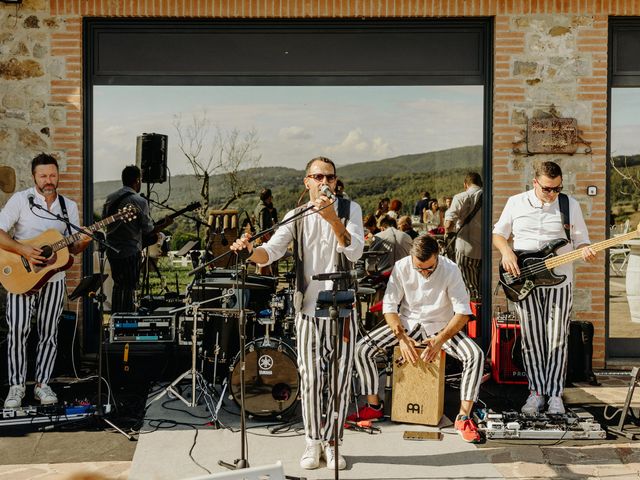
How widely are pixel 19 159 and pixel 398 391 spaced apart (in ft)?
13.1

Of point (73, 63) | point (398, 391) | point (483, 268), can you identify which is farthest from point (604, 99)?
point (73, 63)

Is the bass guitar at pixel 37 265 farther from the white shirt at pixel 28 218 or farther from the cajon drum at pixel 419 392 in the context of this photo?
the cajon drum at pixel 419 392

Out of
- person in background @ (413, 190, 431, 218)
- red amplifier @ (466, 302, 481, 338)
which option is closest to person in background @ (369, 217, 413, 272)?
person in background @ (413, 190, 431, 218)

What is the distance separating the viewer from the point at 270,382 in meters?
6.44

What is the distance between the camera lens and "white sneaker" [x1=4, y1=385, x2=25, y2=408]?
6676 mm

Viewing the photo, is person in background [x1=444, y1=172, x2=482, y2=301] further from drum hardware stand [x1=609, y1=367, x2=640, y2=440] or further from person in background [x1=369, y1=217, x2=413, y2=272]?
drum hardware stand [x1=609, y1=367, x2=640, y2=440]

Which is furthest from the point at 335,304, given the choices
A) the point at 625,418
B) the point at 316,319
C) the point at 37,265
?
the point at 37,265

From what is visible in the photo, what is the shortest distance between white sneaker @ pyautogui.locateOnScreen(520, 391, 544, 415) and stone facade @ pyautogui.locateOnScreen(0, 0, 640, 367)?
1575 millimetres

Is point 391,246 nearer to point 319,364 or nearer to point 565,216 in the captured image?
point 565,216

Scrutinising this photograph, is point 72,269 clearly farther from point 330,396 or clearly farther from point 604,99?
point 604,99

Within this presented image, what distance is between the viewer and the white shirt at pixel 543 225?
6605 mm

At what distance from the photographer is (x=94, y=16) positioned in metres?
7.93

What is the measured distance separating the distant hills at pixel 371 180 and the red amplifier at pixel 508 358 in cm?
150

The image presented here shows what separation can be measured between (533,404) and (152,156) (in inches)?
159
